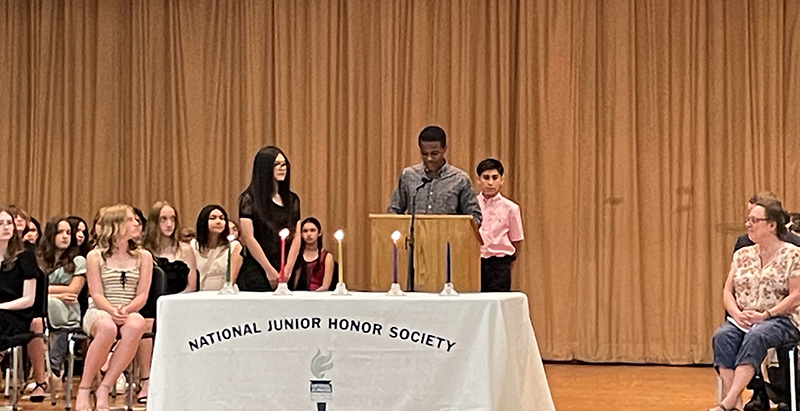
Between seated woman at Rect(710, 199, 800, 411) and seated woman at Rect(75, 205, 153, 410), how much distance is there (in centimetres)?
320

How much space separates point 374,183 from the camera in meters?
9.45

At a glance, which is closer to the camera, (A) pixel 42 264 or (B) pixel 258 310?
(B) pixel 258 310

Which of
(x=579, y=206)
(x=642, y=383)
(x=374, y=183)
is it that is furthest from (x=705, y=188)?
(x=374, y=183)

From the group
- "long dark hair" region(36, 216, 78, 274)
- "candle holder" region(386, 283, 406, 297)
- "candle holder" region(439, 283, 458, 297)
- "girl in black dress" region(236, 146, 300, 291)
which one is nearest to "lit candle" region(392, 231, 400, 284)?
"candle holder" region(386, 283, 406, 297)

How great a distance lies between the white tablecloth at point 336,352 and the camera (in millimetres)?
4602

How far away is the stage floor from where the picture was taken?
6.77 meters

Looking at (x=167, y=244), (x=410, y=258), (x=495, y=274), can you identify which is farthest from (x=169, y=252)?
(x=410, y=258)

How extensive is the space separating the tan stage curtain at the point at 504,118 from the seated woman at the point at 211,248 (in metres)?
2.06

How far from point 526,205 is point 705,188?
141cm

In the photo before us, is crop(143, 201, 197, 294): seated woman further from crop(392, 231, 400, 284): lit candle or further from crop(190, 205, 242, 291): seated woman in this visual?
crop(392, 231, 400, 284): lit candle

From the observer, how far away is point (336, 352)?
4672mm

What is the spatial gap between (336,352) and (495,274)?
3.16m

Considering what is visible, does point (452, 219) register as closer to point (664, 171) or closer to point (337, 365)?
point (337, 365)

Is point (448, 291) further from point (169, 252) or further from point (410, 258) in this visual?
point (169, 252)
